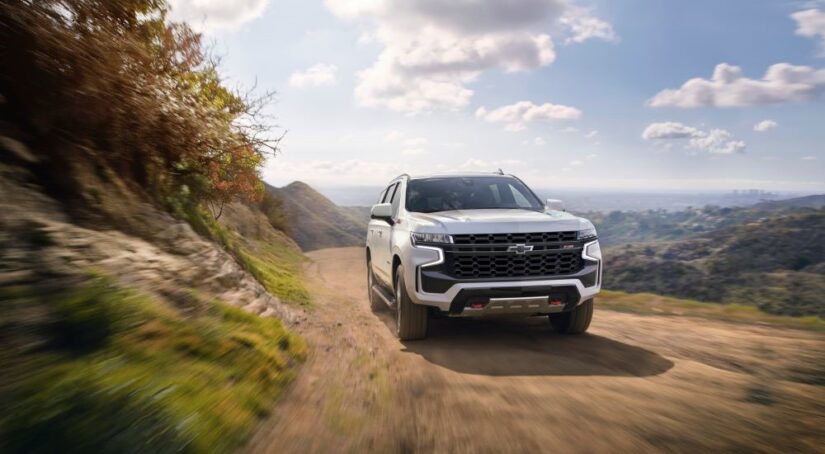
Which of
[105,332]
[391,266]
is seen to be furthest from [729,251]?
[105,332]

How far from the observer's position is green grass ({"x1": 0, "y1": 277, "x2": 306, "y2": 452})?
246 cm

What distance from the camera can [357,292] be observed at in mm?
13242

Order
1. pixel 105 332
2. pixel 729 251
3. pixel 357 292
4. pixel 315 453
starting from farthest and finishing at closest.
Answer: pixel 729 251 < pixel 357 292 < pixel 105 332 < pixel 315 453

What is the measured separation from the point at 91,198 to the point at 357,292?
855 centimetres

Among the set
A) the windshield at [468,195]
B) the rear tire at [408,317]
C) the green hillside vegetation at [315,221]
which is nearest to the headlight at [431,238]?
the rear tire at [408,317]

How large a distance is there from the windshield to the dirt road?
5.26ft

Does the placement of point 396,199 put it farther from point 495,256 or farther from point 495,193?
point 495,256

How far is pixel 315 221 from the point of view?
78.9 m

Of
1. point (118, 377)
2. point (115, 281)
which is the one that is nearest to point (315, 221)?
point (115, 281)

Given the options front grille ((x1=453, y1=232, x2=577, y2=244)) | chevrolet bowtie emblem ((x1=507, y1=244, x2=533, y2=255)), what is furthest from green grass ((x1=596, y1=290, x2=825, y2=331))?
chevrolet bowtie emblem ((x1=507, y1=244, x2=533, y2=255))

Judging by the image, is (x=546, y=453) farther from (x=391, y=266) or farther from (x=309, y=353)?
(x=391, y=266)

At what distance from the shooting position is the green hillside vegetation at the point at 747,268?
29.2 metres

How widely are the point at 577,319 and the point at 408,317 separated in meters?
1.98

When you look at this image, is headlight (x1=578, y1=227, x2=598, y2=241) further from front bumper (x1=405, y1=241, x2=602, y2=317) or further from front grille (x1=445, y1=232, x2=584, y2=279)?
front grille (x1=445, y1=232, x2=584, y2=279)
